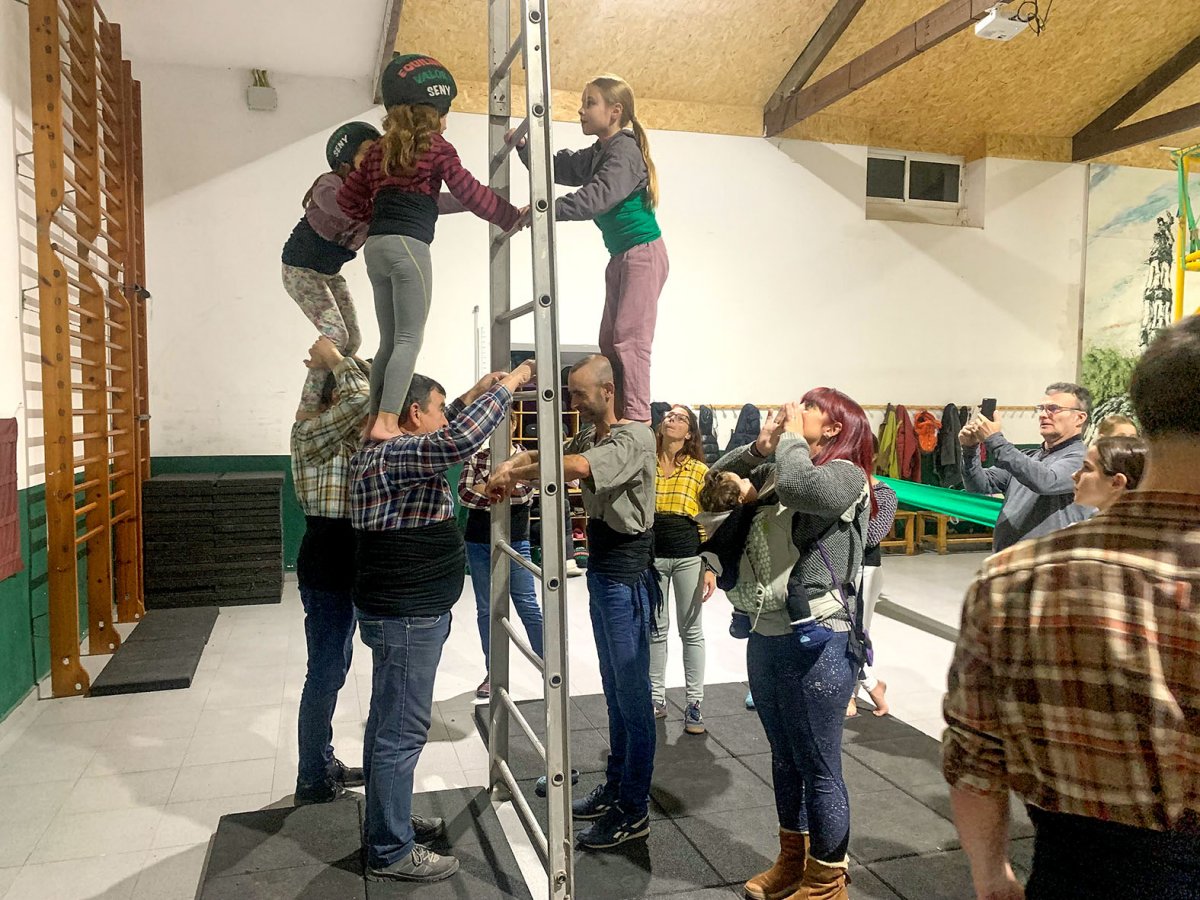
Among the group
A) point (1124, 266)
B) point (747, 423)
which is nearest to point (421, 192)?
point (747, 423)

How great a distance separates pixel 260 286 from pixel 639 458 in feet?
16.8

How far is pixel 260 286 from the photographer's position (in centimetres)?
646

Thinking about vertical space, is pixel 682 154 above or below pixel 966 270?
above

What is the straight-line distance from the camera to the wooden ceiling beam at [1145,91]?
289 inches

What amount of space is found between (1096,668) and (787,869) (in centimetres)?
160

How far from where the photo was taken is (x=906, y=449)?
7.87m

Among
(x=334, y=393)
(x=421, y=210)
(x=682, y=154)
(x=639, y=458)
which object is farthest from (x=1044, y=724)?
(x=682, y=154)

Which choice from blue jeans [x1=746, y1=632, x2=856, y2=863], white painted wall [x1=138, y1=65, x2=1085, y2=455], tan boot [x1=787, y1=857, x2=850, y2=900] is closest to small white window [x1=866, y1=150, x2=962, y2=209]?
white painted wall [x1=138, y1=65, x2=1085, y2=455]

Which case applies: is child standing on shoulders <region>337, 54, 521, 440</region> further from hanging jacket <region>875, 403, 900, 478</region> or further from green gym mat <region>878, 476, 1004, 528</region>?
hanging jacket <region>875, 403, 900, 478</region>

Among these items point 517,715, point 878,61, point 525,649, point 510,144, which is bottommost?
point 517,715

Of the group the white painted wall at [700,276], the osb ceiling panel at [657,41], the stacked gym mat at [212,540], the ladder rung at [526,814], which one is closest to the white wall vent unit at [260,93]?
the white painted wall at [700,276]

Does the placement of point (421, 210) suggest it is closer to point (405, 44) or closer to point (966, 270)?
point (405, 44)

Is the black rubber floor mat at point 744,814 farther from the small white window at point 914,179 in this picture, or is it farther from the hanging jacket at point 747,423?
the small white window at point 914,179

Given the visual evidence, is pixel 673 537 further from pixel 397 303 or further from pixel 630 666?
pixel 397 303
